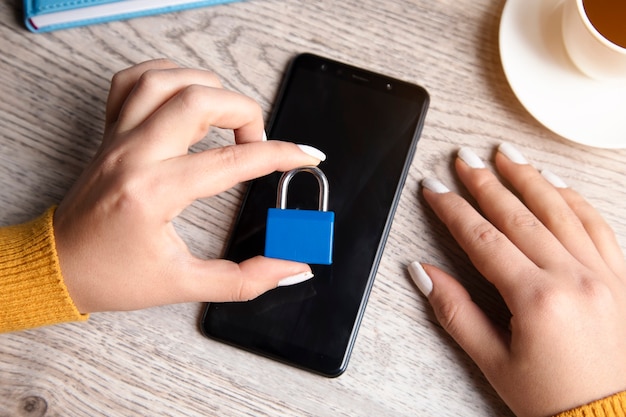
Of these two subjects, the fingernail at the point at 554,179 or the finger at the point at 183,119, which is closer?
the finger at the point at 183,119

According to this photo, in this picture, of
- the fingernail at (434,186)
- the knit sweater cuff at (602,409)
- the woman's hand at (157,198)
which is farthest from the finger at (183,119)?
the knit sweater cuff at (602,409)

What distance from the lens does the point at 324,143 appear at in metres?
0.76

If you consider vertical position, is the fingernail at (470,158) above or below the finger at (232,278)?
above

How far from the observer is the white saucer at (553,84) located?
72 cm

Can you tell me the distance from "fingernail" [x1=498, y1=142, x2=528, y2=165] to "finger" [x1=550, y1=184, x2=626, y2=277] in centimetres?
5

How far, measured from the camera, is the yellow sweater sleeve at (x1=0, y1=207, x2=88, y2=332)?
2.13 feet

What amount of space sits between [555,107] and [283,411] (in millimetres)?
478

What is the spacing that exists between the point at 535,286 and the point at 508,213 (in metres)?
0.09

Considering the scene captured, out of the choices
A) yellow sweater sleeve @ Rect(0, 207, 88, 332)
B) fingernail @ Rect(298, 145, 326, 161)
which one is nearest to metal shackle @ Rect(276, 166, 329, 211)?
fingernail @ Rect(298, 145, 326, 161)

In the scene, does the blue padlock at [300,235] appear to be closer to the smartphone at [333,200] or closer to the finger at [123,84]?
the smartphone at [333,200]

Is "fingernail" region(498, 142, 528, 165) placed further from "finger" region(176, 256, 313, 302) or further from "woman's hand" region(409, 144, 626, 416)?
"finger" region(176, 256, 313, 302)

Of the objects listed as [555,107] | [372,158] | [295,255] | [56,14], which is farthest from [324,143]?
[56,14]

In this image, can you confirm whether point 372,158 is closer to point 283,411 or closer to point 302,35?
point 302,35

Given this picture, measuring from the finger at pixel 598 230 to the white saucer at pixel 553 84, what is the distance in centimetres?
7
